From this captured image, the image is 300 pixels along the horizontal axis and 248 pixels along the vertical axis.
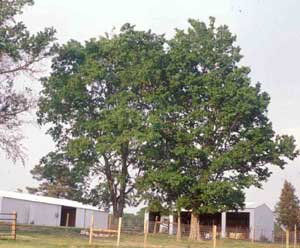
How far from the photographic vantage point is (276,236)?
6078cm

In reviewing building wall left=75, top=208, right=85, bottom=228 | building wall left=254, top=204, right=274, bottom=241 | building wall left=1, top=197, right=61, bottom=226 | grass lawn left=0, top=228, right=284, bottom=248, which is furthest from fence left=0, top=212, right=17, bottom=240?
building wall left=75, top=208, right=85, bottom=228

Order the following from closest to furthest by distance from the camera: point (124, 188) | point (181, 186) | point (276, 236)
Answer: point (181, 186) < point (124, 188) < point (276, 236)

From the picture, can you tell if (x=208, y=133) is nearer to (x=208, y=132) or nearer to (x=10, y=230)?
(x=208, y=132)

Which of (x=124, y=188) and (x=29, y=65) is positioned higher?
(x=29, y=65)

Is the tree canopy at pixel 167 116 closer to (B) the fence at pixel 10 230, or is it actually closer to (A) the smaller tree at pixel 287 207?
(B) the fence at pixel 10 230

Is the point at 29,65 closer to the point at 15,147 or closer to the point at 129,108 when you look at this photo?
the point at 15,147

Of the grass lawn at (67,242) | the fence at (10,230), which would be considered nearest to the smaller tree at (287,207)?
the grass lawn at (67,242)

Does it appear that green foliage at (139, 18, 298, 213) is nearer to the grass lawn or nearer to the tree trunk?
the tree trunk

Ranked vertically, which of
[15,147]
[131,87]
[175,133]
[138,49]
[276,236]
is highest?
[138,49]

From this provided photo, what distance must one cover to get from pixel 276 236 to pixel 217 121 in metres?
19.8

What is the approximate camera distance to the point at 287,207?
78250 mm

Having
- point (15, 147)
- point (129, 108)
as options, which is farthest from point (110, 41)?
point (15, 147)

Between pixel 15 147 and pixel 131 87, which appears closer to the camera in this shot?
pixel 15 147

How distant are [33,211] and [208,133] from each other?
27.7 meters
